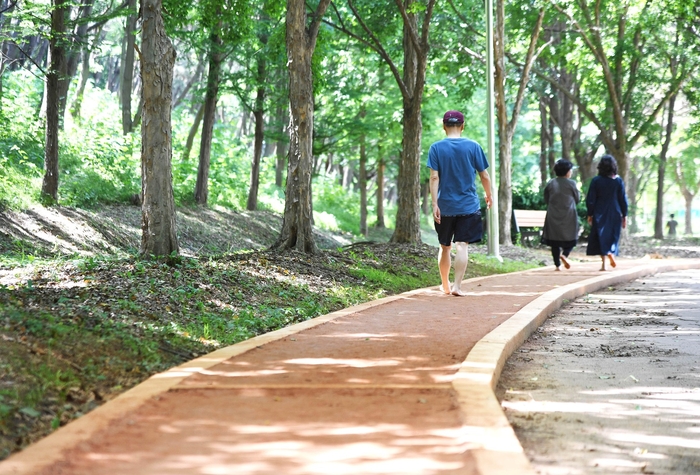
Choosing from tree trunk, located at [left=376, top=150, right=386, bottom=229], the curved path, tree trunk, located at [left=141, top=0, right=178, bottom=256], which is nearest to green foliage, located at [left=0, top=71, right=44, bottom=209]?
tree trunk, located at [left=141, top=0, right=178, bottom=256]

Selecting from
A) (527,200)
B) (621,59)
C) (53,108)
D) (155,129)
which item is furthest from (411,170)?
(527,200)

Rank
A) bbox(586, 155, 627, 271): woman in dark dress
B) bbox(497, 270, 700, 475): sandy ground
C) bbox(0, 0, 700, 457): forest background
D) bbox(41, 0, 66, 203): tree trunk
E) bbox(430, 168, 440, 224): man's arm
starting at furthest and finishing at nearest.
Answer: bbox(41, 0, 66, 203): tree trunk
bbox(586, 155, 627, 271): woman in dark dress
bbox(430, 168, 440, 224): man's arm
bbox(0, 0, 700, 457): forest background
bbox(497, 270, 700, 475): sandy ground

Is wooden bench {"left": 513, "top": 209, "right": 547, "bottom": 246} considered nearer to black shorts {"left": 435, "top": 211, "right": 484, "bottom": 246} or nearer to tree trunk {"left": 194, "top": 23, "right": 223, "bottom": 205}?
tree trunk {"left": 194, "top": 23, "right": 223, "bottom": 205}

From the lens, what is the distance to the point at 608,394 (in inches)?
224

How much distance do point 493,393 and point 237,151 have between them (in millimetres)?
38984

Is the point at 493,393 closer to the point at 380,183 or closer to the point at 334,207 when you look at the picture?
the point at 380,183

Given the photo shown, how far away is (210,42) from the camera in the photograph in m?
22.7

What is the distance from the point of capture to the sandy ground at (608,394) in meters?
4.17

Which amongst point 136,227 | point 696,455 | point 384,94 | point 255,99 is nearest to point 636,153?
point 384,94

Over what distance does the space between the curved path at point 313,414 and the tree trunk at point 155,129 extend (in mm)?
3408

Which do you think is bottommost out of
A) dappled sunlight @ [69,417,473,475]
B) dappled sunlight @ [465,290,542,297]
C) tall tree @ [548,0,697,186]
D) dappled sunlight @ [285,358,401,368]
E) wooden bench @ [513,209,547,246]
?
dappled sunlight @ [69,417,473,475]

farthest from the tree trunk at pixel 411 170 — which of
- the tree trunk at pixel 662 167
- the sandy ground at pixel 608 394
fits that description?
the tree trunk at pixel 662 167

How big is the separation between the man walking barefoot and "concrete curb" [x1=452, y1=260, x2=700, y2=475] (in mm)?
1134

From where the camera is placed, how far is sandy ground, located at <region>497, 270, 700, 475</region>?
4.17m
